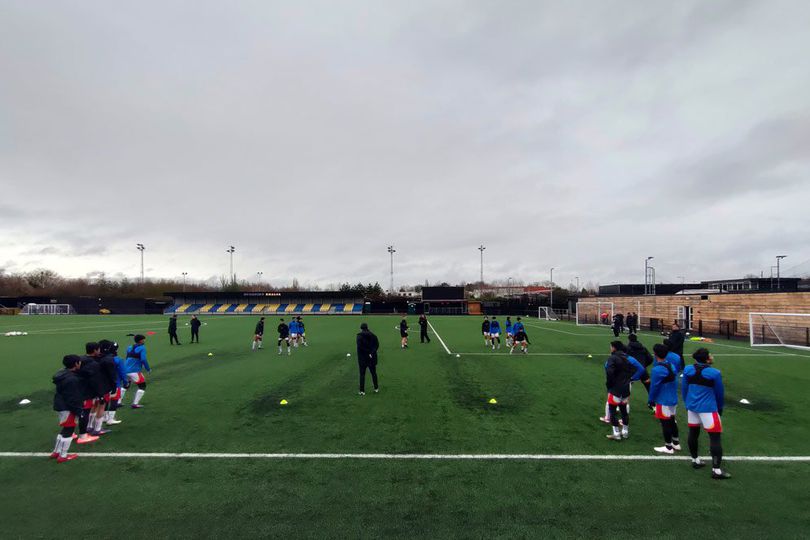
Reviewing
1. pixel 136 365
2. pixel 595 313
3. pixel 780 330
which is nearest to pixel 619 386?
pixel 136 365

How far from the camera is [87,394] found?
712 cm

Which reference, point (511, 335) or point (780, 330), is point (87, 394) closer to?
point (511, 335)

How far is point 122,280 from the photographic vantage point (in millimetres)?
112312

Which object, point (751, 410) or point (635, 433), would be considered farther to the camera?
point (751, 410)

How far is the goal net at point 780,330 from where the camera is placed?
22.2 m

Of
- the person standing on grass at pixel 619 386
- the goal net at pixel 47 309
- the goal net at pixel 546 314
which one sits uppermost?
the person standing on grass at pixel 619 386

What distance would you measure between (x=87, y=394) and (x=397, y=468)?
5803 mm

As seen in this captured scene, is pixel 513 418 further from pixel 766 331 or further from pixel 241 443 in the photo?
pixel 766 331

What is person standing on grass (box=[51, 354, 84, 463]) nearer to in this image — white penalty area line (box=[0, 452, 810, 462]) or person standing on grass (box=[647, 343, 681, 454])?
white penalty area line (box=[0, 452, 810, 462])

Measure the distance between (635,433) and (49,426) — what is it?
12343 mm

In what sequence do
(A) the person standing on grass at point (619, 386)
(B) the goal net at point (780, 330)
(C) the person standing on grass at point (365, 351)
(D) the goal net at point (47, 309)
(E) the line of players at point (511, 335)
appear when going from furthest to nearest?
(D) the goal net at point (47, 309), (B) the goal net at point (780, 330), (E) the line of players at point (511, 335), (C) the person standing on grass at point (365, 351), (A) the person standing on grass at point (619, 386)

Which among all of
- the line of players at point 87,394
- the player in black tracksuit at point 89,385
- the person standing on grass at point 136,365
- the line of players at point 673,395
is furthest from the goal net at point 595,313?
the player in black tracksuit at point 89,385

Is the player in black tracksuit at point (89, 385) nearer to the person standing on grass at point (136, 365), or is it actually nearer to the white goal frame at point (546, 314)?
the person standing on grass at point (136, 365)

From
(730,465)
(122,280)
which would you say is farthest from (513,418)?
(122,280)
